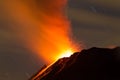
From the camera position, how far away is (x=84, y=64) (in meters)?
118

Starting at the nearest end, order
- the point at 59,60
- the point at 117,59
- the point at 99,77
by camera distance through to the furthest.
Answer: the point at 99,77 < the point at 117,59 < the point at 59,60

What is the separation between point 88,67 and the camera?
11612 centimetres

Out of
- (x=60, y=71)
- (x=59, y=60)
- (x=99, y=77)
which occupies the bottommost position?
(x=99, y=77)

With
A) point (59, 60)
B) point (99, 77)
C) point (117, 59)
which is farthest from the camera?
point (59, 60)

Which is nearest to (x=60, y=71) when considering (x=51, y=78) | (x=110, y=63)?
(x=51, y=78)

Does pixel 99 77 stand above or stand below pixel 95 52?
below

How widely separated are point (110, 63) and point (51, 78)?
12329 mm

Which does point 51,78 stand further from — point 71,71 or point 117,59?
point 117,59

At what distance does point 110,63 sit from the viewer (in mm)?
116938

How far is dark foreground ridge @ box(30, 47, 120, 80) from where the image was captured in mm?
111744

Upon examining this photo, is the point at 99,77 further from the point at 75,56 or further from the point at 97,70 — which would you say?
the point at 75,56

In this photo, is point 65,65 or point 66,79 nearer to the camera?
point 66,79

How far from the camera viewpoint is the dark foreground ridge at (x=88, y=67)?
367 feet

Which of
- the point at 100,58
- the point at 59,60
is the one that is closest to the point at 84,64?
the point at 100,58
